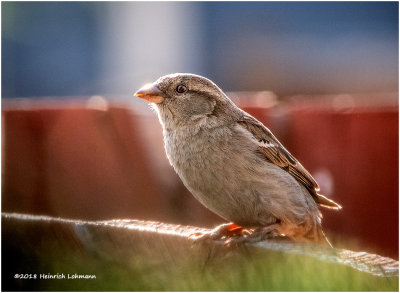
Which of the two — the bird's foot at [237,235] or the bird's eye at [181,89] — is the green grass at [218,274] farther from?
the bird's eye at [181,89]

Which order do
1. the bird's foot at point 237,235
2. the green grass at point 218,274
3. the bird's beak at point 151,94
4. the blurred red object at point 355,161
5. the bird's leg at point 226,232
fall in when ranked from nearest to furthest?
the green grass at point 218,274, the bird's foot at point 237,235, the bird's leg at point 226,232, the bird's beak at point 151,94, the blurred red object at point 355,161

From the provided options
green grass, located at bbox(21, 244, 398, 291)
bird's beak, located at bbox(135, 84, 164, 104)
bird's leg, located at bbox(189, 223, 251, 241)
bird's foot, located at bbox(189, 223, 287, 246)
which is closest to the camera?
green grass, located at bbox(21, 244, 398, 291)

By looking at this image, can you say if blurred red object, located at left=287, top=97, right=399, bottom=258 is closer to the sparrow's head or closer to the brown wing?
the brown wing

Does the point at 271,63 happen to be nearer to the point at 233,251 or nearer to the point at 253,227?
the point at 253,227

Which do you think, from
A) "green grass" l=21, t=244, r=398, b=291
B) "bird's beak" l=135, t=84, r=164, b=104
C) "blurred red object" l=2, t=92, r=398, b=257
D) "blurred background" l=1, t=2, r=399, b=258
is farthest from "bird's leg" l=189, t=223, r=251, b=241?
"blurred red object" l=2, t=92, r=398, b=257

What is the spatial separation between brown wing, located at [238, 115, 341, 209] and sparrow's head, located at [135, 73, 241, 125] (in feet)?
0.55

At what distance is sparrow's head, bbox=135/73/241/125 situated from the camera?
300 cm

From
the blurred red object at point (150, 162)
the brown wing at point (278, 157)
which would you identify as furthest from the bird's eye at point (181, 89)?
the blurred red object at point (150, 162)

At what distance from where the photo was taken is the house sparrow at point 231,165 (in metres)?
2.77

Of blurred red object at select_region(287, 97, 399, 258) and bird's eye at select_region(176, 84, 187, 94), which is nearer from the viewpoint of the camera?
bird's eye at select_region(176, 84, 187, 94)

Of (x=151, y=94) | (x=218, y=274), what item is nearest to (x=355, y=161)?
(x=151, y=94)

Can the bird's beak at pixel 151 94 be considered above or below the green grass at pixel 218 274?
above

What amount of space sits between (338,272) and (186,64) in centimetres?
573

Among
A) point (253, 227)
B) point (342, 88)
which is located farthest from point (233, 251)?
point (342, 88)
